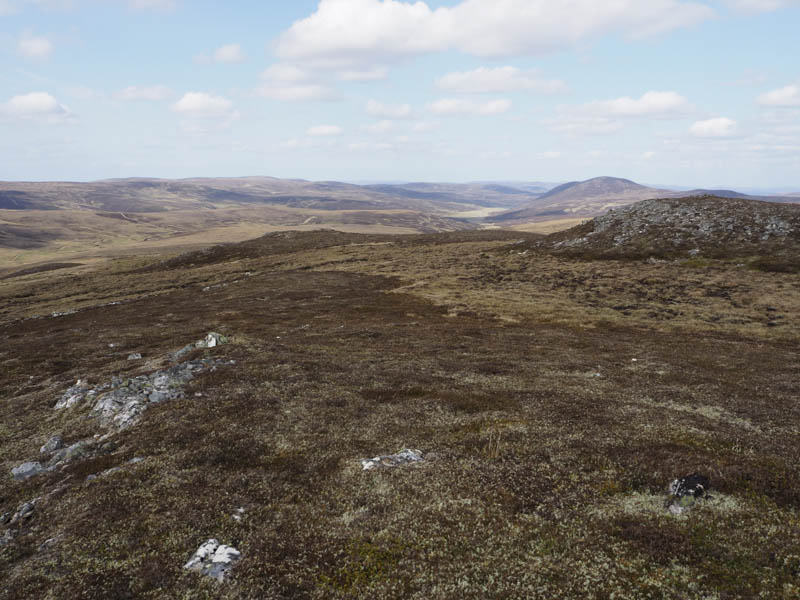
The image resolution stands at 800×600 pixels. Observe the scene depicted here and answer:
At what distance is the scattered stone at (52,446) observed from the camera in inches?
773

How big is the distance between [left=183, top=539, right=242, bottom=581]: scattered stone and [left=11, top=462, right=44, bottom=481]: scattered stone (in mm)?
11377

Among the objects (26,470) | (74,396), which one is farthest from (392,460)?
(74,396)

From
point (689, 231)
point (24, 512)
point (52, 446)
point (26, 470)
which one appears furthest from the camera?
point (689, 231)

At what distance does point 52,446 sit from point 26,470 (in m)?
2.12

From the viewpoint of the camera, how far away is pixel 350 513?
13.3 m

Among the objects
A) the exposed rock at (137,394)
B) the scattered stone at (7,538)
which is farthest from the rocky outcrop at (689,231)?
the scattered stone at (7,538)

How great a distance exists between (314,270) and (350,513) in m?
92.4

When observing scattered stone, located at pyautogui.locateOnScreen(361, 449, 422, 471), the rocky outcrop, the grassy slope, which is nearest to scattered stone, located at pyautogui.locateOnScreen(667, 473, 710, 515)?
the grassy slope

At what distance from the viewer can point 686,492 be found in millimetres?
13117

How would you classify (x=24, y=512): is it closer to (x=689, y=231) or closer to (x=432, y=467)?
(x=432, y=467)

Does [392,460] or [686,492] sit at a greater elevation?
[686,492]

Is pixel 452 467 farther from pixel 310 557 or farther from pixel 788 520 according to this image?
pixel 788 520

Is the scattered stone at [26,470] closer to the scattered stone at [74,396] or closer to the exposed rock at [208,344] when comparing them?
the scattered stone at [74,396]

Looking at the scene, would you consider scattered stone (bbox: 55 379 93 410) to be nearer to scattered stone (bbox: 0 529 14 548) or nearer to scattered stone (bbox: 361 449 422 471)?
scattered stone (bbox: 0 529 14 548)
